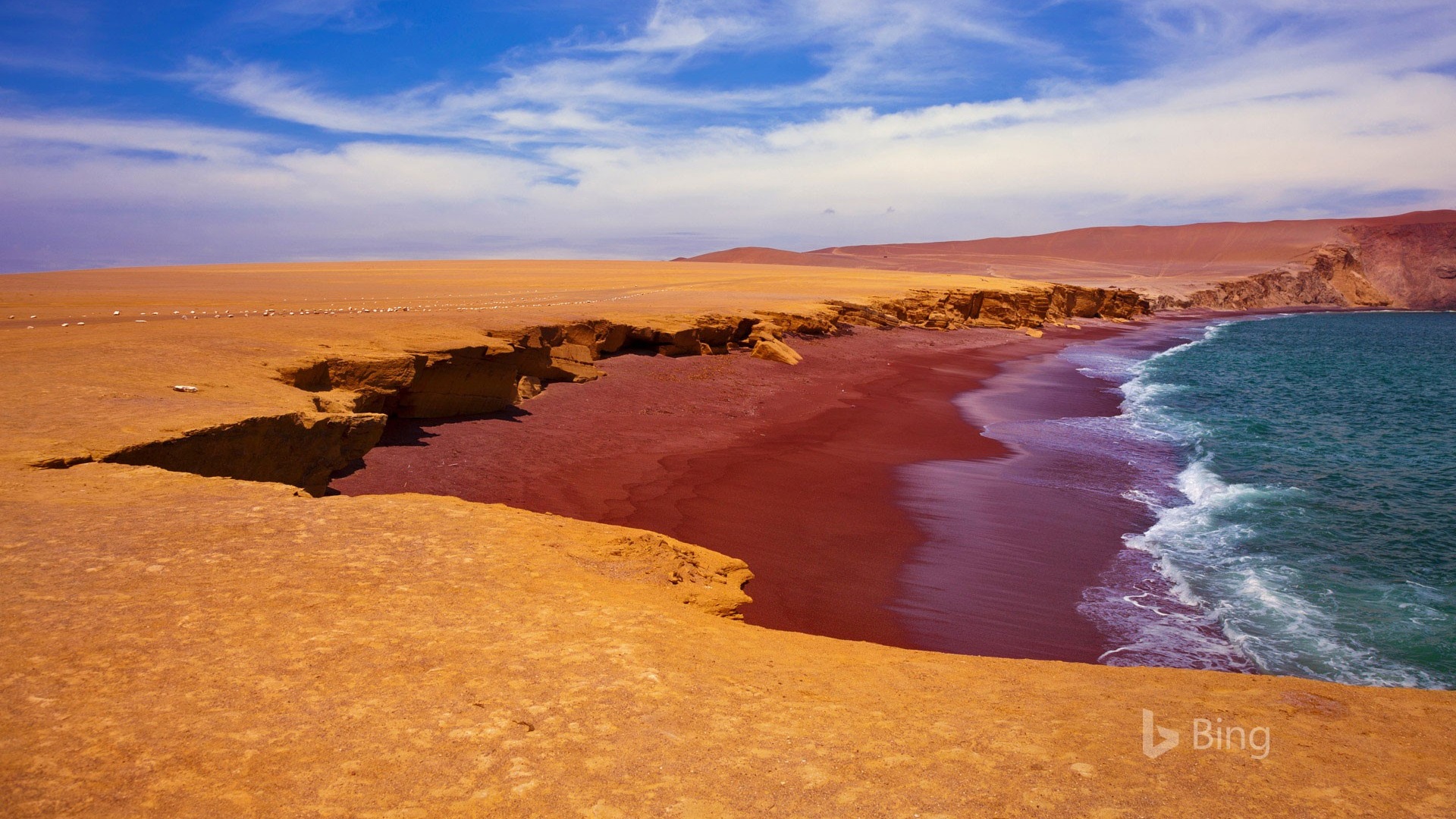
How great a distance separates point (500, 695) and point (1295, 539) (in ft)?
33.8

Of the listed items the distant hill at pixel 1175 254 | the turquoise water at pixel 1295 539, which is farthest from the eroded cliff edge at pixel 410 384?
the distant hill at pixel 1175 254

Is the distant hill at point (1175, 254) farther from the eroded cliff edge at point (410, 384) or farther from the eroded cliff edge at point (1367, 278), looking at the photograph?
the eroded cliff edge at point (410, 384)

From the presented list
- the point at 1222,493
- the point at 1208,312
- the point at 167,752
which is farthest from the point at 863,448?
the point at 1208,312

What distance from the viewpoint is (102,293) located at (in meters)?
24.3

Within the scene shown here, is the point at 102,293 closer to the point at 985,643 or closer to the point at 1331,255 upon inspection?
the point at 985,643

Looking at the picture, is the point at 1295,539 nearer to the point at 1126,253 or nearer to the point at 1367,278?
the point at 1367,278

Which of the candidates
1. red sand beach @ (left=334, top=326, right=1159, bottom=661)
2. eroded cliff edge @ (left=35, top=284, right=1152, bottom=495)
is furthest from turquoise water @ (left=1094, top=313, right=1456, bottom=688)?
eroded cliff edge @ (left=35, top=284, right=1152, bottom=495)

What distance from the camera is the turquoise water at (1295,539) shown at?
7.25 m

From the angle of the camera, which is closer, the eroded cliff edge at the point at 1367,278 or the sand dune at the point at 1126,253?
the eroded cliff edge at the point at 1367,278

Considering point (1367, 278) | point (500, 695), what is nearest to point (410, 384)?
point (500, 695)

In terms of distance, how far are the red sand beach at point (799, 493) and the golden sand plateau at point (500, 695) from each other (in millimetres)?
2313

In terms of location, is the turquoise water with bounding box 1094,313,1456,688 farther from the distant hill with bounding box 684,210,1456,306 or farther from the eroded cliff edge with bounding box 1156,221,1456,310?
the eroded cliff edge with bounding box 1156,221,1456,310

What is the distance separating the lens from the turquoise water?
23.8ft

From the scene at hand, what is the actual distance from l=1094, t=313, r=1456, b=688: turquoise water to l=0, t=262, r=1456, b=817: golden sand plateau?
117 inches
